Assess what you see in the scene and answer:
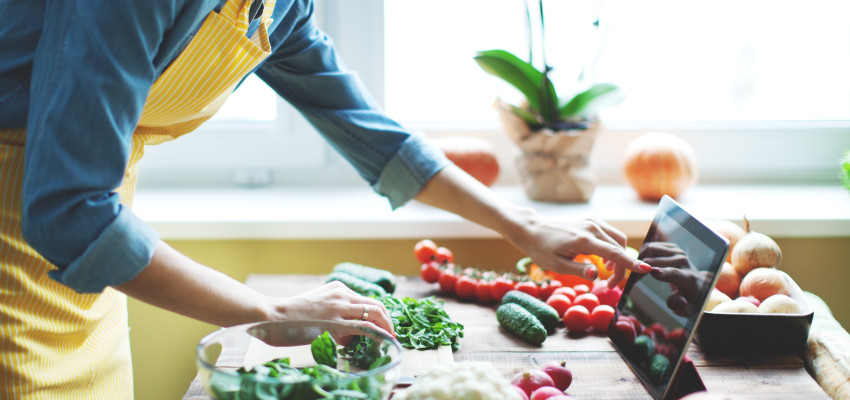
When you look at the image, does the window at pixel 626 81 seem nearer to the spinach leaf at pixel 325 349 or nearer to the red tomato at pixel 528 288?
the red tomato at pixel 528 288

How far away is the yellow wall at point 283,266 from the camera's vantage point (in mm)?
1529

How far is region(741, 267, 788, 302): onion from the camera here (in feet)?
3.54

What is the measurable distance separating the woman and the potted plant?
0.42 m

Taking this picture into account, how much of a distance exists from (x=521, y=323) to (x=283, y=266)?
686 millimetres

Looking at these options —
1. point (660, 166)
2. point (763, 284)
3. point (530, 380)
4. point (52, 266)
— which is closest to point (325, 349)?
point (530, 380)

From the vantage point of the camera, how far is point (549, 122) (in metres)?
1.56

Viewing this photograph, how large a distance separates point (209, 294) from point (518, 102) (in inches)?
40.6

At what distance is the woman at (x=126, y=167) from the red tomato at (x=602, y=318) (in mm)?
65

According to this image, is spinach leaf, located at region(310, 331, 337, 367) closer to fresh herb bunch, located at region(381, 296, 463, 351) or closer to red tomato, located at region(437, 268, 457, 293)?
fresh herb bunch, located at region(381, 296, 463, 351)

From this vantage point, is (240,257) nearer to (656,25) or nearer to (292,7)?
(292,7)

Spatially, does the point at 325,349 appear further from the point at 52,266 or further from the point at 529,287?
the point at 529,287

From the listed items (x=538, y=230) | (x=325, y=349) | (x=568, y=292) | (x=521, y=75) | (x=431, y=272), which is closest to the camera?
(x=325, y=349)

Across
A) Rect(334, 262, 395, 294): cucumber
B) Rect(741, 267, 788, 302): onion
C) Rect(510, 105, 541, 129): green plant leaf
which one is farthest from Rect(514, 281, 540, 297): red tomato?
Rect(510, 105, 541, 129): green plant leaf

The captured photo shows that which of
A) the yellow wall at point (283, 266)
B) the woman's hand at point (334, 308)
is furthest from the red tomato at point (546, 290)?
the woman's hand at point (334, 308)
